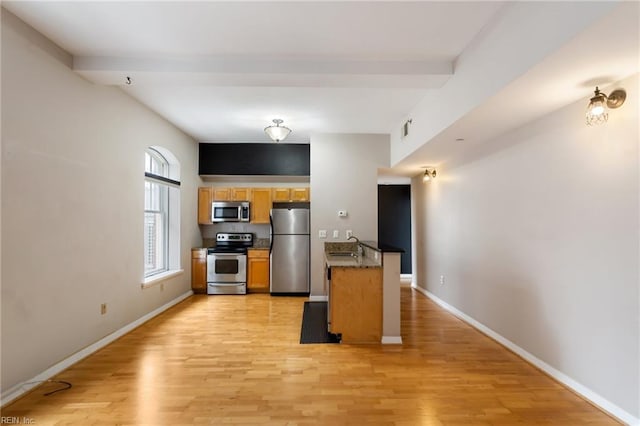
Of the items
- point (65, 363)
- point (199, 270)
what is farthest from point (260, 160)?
point (65, 363)

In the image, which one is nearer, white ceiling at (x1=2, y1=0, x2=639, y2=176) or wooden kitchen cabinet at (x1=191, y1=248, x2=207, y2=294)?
white ceiling at (x1=2, y1=0, x2=639, y2=176)

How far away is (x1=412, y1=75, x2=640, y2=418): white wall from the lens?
211cm

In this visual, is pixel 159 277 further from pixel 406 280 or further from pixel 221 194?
pixel 406 280

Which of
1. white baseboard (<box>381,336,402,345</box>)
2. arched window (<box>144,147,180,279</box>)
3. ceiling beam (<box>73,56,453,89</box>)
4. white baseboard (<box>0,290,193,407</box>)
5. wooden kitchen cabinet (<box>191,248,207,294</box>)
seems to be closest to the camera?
white baseboard (<box>0,290,193,407</box>)

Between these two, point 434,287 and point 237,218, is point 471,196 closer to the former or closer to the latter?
point 434,287

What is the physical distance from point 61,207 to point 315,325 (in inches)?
120

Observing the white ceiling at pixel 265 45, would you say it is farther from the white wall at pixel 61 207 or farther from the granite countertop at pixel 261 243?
the granite countertop at pixel 261 243

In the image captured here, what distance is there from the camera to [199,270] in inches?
230

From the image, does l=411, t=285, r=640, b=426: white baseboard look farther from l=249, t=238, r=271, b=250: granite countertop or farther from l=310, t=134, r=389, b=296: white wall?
l=249, t=238, r=271, b=250: granite countertop

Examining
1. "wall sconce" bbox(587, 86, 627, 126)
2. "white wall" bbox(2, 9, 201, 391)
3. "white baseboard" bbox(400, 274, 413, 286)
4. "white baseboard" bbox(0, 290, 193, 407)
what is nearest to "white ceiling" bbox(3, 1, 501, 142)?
"white wall" bbox(2, 9, 201, 391)

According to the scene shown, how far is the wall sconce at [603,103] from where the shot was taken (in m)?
2.09

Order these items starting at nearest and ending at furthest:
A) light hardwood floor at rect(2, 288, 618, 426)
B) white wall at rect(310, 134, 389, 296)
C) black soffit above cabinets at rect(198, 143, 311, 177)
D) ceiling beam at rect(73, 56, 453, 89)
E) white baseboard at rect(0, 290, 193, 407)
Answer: light hardwood floor at rect(2, 288, 618, 426) → white baseboard at rect(0, 290, 193, 407) → ceiling beam at rect(73, 56, 453, 89) → white wall at rect(310, 134, 389, 296) → black soffit above cabinets at rect(198, 143, 311, 177)

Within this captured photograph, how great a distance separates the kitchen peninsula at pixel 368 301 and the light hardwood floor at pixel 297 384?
17cm

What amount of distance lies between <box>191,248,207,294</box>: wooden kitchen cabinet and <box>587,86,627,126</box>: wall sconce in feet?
18.7
